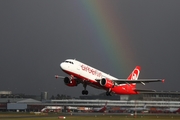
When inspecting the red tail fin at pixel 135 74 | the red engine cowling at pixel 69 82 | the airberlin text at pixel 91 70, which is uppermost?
the red tail fin at pixel 135 74

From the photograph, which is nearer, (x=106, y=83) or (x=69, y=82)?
(x=69, y=82)

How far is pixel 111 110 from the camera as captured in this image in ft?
644

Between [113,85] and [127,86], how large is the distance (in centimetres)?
1413

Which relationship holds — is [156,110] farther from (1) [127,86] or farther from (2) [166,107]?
(1) [127,86]

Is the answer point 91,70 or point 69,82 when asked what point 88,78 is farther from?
point 69,82

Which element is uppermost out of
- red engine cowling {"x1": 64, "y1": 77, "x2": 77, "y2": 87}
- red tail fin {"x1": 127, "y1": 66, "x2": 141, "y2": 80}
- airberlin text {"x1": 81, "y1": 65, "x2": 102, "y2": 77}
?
red tail fin {"x1": 127, "y1": 66, "x2": 141, "y2": 80}

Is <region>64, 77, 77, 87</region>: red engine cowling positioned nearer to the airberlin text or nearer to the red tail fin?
the airberlin text

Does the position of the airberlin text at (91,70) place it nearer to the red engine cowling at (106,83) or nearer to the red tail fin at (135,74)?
the red engine cowling at (106,83)

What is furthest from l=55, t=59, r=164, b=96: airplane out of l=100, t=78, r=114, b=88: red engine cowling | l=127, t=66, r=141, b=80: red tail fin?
l=127, t=66, r=141, b=80: red tail fin

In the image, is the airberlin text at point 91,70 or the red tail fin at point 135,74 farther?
the red tail fin at point 135,74

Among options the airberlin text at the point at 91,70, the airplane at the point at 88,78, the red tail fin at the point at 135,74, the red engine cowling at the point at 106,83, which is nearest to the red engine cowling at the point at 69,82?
the airplane at the point at 88,78

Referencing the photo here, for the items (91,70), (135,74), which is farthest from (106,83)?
(135,74)

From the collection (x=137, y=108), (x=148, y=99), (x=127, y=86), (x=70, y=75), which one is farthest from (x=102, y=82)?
(x=148, y=99)

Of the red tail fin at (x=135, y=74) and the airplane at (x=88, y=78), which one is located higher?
the red tail fin at (x=135, y=74)
